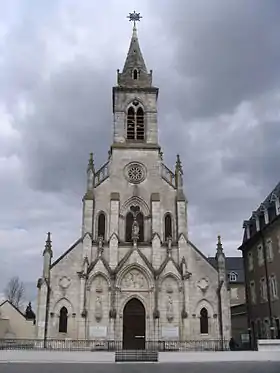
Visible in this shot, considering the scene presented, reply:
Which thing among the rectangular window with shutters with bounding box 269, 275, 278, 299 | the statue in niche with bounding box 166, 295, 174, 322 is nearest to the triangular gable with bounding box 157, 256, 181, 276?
the statue in niche with bounding box 166, 295, 174, 322

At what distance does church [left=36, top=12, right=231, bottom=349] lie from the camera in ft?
106

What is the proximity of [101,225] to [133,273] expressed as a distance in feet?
17.1

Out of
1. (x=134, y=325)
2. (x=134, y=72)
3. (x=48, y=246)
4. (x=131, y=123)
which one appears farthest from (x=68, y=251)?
(x=134, y=72)

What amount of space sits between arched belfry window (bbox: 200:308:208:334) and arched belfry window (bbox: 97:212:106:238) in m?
10.5

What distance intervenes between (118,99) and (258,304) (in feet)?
79.4

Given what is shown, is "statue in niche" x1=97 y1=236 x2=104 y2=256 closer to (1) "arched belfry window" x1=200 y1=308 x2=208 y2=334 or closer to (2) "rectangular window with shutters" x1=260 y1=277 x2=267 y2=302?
(1) "arched belfry window" x1=200 y1=308 x2=208 y2=334

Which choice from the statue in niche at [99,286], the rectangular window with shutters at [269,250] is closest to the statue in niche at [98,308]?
the statue in niche at [99,286]

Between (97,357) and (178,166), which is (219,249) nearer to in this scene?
(178,166)

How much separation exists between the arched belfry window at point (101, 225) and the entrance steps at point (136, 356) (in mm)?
10524

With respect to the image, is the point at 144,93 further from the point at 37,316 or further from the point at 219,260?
the point at 37,316

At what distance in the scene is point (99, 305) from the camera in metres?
32.6

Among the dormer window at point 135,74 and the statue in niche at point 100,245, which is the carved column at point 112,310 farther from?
the dormer window at point 135,74

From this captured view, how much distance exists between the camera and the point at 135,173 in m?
38.3

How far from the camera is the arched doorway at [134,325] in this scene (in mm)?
32344
